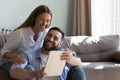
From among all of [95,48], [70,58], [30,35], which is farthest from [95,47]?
[70,58]

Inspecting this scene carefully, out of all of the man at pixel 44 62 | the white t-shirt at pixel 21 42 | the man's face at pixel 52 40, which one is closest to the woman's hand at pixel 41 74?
the man at pixel 44 62

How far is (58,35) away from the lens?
76.9 inches

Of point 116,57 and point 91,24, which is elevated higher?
point 91,24

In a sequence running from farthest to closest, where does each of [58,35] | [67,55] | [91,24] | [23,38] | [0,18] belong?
[91,24] < [0,18] < [23,38] < [58,35] < [67,55]

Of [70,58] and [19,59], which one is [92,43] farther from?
[19,59]

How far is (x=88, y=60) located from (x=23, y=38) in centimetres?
122

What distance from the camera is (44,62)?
1970mm

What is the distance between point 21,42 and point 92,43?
1254 millimetres

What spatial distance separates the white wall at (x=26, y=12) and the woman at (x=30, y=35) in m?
1.69

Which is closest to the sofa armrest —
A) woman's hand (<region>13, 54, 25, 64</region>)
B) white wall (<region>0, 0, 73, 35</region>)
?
white wall (<region>0, 0, 73, 35</region>)

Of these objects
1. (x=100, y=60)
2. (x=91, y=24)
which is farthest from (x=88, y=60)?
(x=91, y=24)

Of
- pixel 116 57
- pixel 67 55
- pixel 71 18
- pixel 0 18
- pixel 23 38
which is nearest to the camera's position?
pixel 67 55

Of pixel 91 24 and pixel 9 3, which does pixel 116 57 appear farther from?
pixel 9 3

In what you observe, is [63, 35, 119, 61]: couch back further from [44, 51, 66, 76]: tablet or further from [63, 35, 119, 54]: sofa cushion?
[44, 51, 66, 76]: tablet
